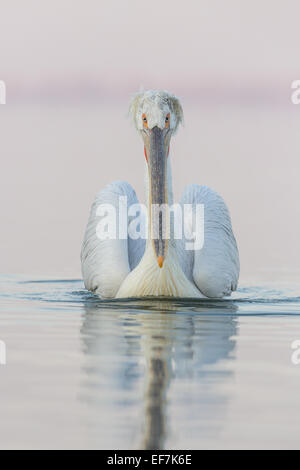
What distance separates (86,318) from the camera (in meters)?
8.19

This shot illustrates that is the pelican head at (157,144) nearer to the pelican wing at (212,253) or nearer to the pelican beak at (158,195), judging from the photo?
the pelican beak at (158,195)

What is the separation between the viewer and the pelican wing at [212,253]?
9.56 m

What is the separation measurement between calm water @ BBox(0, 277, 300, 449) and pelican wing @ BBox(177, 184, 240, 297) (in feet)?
1.82

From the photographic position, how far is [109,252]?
983cm

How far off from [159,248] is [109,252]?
0.89m

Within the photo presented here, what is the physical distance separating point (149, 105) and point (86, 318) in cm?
195

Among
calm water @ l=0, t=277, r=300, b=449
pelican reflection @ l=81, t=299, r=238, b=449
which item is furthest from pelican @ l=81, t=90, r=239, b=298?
pelican reflection @ l=81, t=299, r=238, b=449

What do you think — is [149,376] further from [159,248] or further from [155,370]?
[159,248]

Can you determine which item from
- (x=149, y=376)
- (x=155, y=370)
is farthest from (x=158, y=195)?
(x=149, y=376)

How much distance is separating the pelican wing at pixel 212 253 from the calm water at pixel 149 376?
0.55m
